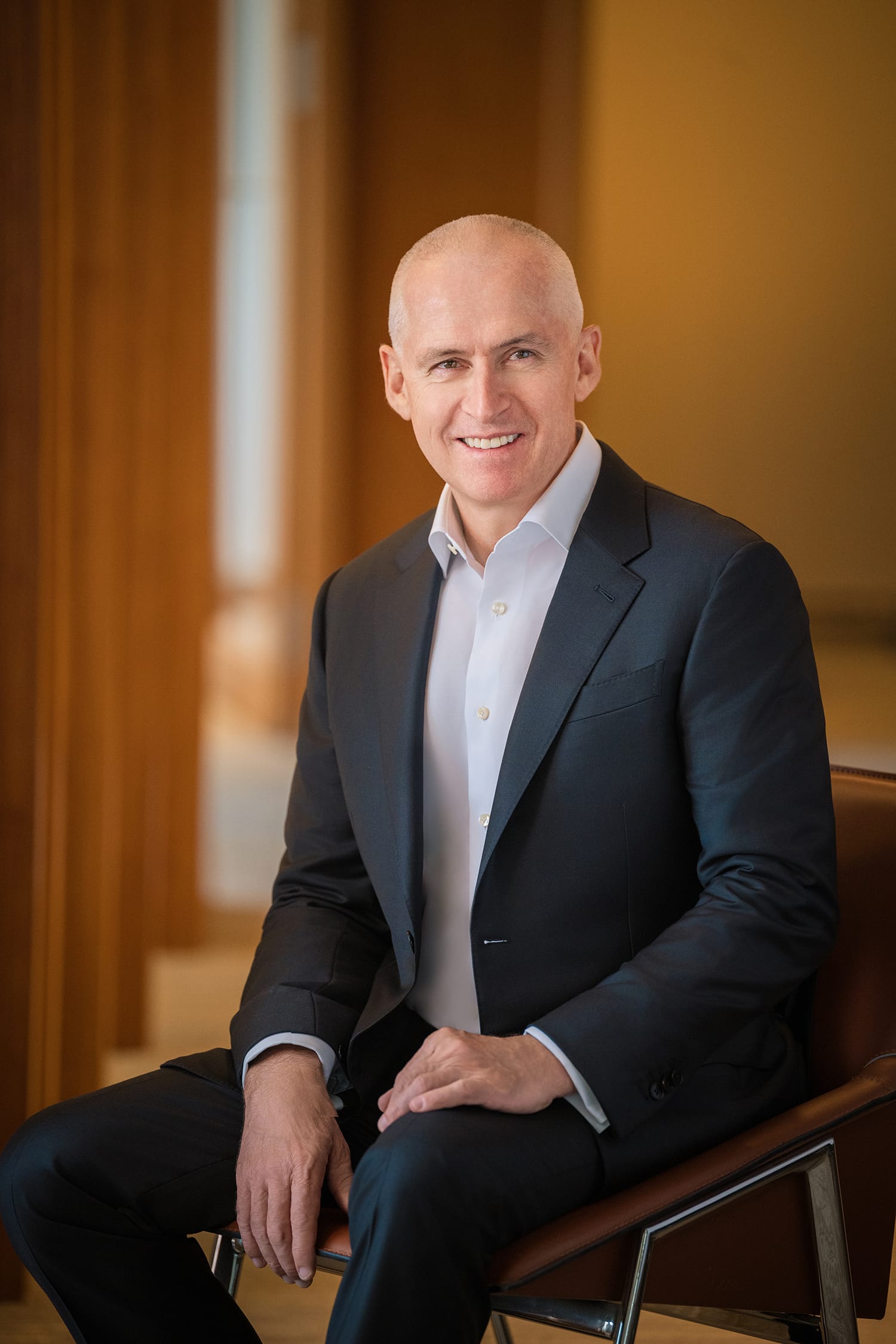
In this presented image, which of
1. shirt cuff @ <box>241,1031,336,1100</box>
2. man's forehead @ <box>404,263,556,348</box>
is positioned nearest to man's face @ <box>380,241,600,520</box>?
man's forehead @ <box>404,263,556,348</box>

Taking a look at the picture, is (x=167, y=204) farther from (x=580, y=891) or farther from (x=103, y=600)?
(x=580, y=891)

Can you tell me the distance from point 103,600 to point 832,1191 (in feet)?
6.58

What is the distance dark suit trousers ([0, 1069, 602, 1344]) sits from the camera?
1.26 metres

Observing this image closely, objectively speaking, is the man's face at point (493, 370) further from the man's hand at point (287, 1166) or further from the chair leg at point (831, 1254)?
the chair leg at point (831, 1254)

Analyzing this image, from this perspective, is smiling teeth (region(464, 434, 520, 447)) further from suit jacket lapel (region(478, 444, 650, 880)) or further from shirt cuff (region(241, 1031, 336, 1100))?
shirt cuff (region(241, 1031, 336, 1100))

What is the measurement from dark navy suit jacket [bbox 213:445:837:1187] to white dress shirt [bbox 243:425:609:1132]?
34 millimetres

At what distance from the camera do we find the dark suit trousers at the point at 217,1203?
49.5 inches

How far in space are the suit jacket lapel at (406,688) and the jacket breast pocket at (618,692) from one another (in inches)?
9.9

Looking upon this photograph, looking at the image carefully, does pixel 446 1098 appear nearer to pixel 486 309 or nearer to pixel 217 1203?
pixel 217 1203

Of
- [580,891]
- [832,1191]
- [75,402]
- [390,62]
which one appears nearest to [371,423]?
[390,62]

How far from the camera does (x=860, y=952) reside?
1682 mm

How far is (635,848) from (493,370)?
65 centimetres

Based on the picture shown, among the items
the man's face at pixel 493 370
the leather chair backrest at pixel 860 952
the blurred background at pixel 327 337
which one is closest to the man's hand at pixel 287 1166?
the leather chair backrest at pixel 860 952

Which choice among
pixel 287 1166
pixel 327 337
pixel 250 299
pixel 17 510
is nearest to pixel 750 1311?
pixel 287 1166
